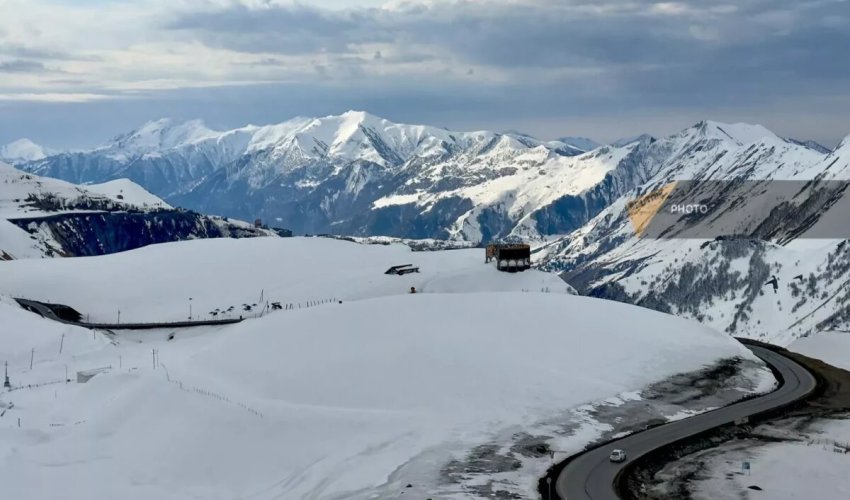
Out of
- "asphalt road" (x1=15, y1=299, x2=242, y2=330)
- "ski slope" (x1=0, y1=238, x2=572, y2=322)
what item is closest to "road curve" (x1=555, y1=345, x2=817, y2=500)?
"ski slope" (x1=0, y1=238, x2=572, y2=322)

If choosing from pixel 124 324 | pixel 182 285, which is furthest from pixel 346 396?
pixel 182 285

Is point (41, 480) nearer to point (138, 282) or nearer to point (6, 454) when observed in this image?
point (6, 454)

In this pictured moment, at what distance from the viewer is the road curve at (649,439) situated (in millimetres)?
65750

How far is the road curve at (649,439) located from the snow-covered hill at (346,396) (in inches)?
104

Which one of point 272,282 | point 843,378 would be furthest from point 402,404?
point 272,282

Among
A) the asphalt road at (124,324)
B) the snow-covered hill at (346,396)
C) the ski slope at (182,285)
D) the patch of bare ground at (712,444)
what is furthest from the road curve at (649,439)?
the asphalt road at (124,324)

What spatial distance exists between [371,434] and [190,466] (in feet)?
55.2

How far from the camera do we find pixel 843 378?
113 metres

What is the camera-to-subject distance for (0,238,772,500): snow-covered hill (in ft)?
213

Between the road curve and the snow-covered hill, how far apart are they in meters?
2.63

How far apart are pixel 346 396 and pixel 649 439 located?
30.5 meters

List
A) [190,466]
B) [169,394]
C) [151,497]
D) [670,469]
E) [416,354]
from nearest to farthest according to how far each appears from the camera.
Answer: [151,497], [190,466], [670,469], [169,394], [416,354]

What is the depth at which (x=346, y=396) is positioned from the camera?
84375 millimetres

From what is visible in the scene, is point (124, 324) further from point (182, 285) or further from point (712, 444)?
point (712, 444)
